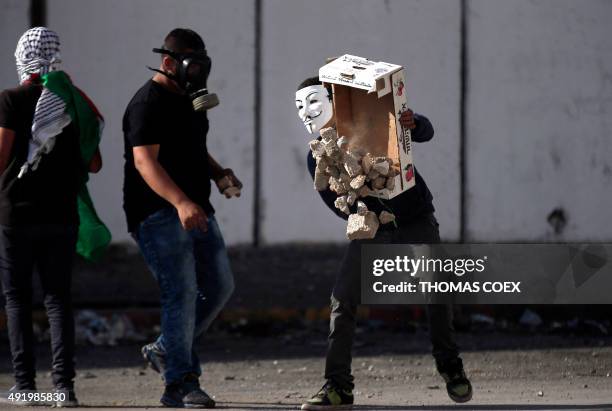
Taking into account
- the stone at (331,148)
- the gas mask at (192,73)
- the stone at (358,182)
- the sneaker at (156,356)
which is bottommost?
the sneaker at (156,356)

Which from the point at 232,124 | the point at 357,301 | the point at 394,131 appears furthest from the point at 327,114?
the point at 232,124

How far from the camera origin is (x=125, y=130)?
6.82 meters

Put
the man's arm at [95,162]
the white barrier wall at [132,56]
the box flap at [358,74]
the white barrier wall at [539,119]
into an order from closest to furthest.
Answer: the box flap at [358,74]
the man's arm at [95,162]
the white barrier wall at [132,56]
the white barrier wall at [539,119]

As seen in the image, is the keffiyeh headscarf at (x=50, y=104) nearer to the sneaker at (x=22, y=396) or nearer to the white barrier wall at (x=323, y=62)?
the sneaker at (x=22, y=396)

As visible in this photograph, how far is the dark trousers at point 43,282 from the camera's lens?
6.93 meters

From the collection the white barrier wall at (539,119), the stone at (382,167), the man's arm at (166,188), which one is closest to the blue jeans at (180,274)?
the man's arm at (166,188)

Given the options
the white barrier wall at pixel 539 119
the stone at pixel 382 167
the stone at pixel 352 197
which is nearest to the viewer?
the stone at pixel 382 167

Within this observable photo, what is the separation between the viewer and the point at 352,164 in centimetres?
646

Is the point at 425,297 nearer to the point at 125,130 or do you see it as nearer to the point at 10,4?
the point at 125,130

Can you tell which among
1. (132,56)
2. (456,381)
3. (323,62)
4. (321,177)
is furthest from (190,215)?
(323,62)

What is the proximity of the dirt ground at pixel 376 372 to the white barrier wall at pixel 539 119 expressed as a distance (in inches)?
105

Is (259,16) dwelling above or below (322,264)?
above

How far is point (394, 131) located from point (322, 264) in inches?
230

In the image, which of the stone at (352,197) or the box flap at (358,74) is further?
the stone at (352,197)
